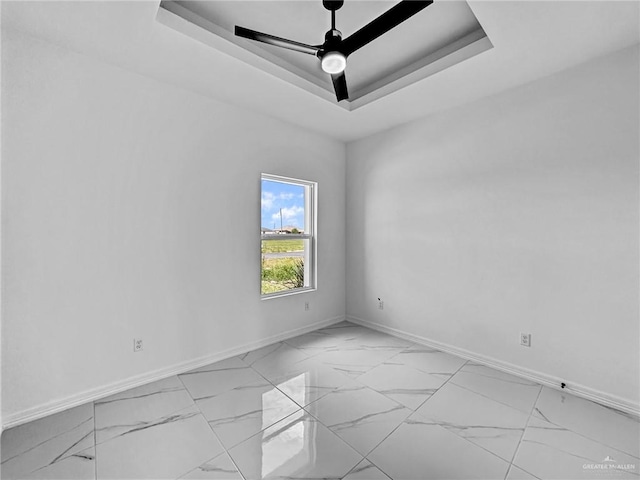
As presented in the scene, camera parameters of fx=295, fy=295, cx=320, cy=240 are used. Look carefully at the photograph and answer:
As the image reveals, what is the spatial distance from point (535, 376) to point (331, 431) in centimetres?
186

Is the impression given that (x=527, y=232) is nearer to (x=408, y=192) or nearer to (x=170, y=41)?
(x=408, y=192)

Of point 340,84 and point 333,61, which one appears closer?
point 333,61

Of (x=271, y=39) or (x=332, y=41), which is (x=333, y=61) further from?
(x=271, y=39)

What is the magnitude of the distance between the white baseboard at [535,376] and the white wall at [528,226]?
0.11 feet

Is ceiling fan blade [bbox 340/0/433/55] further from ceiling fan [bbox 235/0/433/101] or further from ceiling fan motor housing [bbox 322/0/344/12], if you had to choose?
ceiling fan motor housing [bbox 322/0/344/12]

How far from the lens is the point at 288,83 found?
2541 millimetres

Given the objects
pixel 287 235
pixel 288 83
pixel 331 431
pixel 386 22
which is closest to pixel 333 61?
pixel 386 22

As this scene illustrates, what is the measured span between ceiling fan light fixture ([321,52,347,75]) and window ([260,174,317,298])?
163 cm

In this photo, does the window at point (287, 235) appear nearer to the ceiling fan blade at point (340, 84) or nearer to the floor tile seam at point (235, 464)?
the ceiling fan blade at point (340, 84)

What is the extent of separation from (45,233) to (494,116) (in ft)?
12.2

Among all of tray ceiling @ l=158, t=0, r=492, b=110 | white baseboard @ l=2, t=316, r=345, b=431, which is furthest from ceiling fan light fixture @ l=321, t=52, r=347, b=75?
white baseboard @ l=2, t=316, r=345, b=431

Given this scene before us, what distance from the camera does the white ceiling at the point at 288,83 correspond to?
5.74ft

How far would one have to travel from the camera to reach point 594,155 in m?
2.23

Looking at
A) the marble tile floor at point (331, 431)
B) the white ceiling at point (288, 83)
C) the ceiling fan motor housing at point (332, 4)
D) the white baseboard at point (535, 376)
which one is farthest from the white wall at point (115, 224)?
the white baseboard at point (535, 376)
